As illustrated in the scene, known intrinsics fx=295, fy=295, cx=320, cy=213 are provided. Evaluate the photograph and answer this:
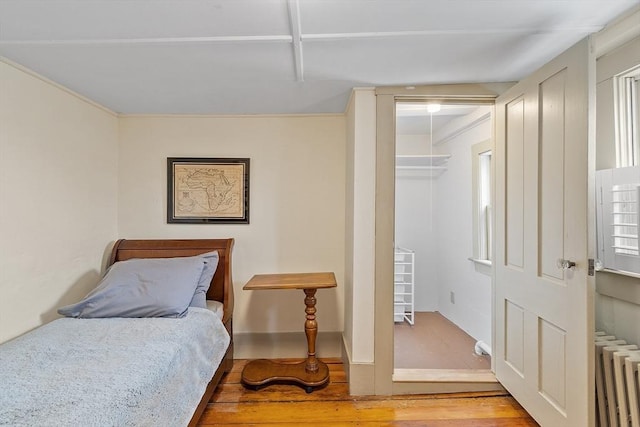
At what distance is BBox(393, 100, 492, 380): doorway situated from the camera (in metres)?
2.57

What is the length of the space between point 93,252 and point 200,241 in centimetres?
80

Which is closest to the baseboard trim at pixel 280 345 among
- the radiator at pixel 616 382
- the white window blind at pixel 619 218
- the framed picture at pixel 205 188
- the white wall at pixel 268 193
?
the white wall at pixel 268 193

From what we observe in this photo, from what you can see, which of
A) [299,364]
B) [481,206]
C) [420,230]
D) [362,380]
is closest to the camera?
[362,380]

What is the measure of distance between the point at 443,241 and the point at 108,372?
129 inches

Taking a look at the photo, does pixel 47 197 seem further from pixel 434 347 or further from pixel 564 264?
pixel 434 347

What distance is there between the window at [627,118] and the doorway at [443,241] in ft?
2.70

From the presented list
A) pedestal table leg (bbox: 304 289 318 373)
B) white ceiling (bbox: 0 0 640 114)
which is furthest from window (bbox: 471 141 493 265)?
pedestal table leg (bbox: 304 289 318 373)

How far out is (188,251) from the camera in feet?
7.94

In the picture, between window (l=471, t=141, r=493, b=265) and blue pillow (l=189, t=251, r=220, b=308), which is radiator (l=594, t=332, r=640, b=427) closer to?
window (l=471, t=141, r=493, b=265)

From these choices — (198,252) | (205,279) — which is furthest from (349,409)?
(198,252)

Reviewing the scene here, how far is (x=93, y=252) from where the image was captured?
2.31m

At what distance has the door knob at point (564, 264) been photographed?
1422mm

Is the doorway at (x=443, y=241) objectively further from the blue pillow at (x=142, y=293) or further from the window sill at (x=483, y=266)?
the blue pillow at (x=142, y=293)

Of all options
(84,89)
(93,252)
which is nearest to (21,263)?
(93,252)
